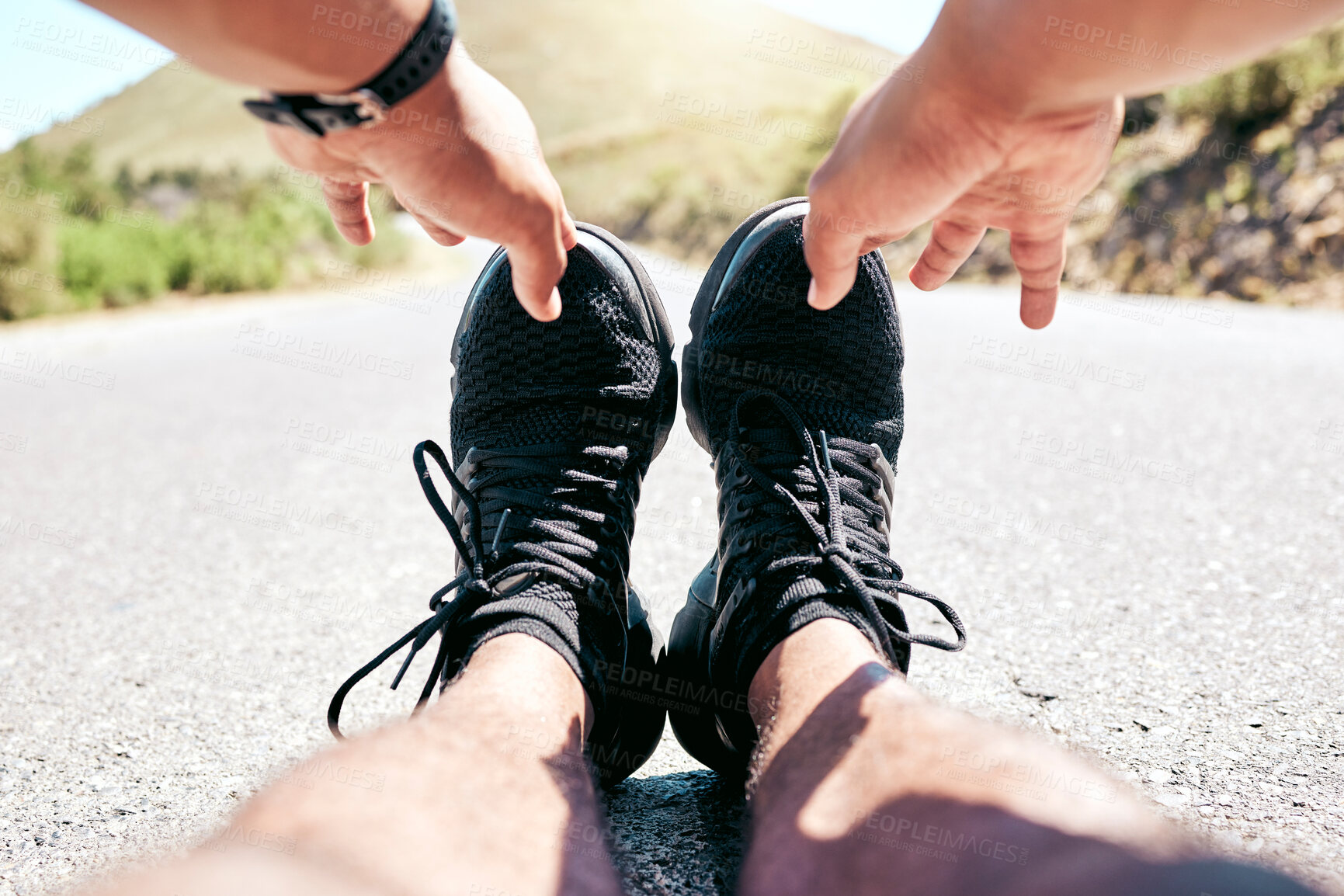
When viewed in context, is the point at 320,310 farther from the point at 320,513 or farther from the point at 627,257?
the point at 627,257

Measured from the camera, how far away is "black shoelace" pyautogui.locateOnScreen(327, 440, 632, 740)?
1.07m

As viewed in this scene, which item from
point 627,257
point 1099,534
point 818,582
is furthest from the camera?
point 1099,534

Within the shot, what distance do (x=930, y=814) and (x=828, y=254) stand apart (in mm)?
520

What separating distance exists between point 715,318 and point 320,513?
1.11 metres

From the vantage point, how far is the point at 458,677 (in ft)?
3.09

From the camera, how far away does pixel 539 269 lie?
2.93ft

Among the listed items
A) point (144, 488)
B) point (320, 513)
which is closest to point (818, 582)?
point (320, 513)
